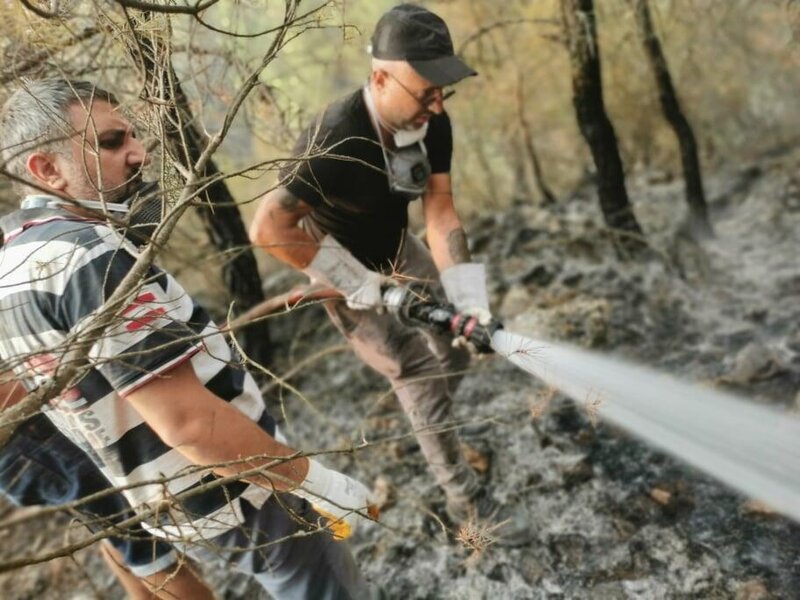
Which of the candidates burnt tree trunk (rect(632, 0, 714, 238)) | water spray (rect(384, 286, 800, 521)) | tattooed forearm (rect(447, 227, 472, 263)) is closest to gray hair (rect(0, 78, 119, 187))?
water spray (rect(384, 286, 800, 521))

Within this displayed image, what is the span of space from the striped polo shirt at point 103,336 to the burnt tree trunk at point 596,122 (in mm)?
3844

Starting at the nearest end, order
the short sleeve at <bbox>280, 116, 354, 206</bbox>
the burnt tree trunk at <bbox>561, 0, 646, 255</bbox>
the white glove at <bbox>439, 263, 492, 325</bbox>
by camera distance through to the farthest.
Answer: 1. the short sleeve at <bbox>280, 116, 354, 206</bbox>
2. the white glove at <bbox>439, 263, 492, 325</bbox>
3. the burnt tree trunk at <bbox>561, 0, 646, 255</bbox>

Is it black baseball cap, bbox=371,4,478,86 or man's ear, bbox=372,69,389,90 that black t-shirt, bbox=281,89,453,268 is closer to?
man's ear, bbox=372,69,389,90

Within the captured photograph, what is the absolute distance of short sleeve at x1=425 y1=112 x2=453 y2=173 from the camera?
8.65ft

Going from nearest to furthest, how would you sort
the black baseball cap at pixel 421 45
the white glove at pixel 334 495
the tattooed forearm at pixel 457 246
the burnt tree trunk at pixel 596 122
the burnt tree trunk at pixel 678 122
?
1. the white glove at pixel 334 495
2. the black baseball cap at pixel 421 45
3. the tattooed forearm at pixel 457 246
4. the burnt tree trunk at pixel 596 122
5. the burnt tree trunk at pixel 678 122

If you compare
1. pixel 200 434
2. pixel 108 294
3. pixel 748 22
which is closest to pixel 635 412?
pixel 200 434

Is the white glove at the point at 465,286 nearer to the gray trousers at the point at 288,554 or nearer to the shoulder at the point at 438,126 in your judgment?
the shoulder at the point at 438,126

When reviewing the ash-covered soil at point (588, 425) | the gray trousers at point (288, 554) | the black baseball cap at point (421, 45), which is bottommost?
the ash-covered soil at point (588, 425)

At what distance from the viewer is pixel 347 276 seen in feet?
8.42

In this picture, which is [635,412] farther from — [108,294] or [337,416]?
[108,294]

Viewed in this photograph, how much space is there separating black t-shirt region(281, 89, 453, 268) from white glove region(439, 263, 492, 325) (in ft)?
1.25

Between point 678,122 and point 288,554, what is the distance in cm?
507

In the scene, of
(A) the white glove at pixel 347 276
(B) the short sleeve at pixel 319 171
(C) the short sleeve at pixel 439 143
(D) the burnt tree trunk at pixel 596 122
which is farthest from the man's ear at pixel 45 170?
(D) the burnt tree trunk at pixel 596 122

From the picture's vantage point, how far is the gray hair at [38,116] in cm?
151
